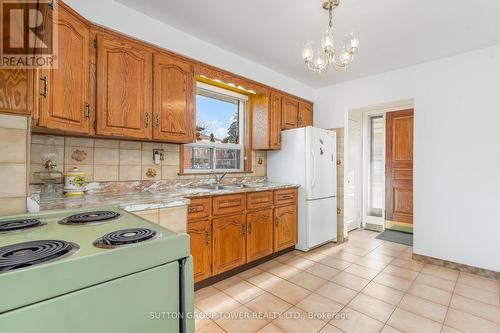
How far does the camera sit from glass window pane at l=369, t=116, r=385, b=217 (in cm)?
457

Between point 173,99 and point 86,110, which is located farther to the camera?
point 173,99

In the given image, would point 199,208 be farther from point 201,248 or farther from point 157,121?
point 157,121

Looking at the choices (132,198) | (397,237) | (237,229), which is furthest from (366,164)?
(132,198)

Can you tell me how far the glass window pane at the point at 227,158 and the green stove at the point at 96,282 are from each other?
87.4 inches

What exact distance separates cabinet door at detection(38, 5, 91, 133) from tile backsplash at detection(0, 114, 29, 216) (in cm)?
25

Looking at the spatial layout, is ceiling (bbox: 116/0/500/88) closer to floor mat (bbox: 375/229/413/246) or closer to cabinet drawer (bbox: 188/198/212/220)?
cabinet drawer (bbox: 188/198/212/220)

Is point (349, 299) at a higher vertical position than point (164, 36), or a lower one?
lower

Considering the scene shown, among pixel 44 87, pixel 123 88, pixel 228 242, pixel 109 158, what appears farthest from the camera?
pixel 228 242

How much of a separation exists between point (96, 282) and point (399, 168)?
493 centimetres

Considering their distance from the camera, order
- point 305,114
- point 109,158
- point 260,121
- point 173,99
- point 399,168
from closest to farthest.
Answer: point 109,158
point 173,99
point 260,121
point 305,114
point 399,168

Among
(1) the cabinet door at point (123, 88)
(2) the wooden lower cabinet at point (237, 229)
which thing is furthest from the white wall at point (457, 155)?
(1) the cabinet door at point (123, 88)

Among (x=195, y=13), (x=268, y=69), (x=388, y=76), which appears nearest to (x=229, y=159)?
(x=268, y=69)

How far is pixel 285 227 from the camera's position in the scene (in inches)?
120

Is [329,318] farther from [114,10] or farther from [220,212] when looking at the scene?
[114,10]
